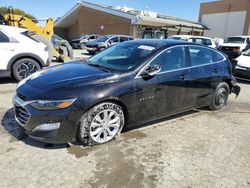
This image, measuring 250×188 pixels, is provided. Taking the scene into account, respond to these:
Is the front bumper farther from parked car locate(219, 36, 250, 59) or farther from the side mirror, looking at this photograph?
parked car locate(219, 36, 250, 59)

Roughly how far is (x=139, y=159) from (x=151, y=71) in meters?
1.36

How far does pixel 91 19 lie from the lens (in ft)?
107

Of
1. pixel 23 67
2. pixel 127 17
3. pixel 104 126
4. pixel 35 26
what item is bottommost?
pixel 104 126

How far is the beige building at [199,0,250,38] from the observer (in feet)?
111

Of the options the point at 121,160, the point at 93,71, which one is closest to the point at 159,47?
the point at 93,71

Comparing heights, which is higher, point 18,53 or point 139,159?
point 18,53

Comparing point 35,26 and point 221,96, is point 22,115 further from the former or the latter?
point 35,26

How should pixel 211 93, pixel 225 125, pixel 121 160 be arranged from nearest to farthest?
pixel 121 160 → pixel 225 125 → pixel 211 93

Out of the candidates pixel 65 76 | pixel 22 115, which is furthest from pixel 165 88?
pixel 22 115

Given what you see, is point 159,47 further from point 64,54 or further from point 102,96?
point 64,54

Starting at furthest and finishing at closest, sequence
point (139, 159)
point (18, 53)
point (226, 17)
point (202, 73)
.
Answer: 1. point (226, 17)
2. point (18, 53)
3. point (202, 73)
4. point (139, 159)

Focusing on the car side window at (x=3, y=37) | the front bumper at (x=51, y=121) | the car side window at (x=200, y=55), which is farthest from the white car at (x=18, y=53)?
the car side window at (x=200, y=55)

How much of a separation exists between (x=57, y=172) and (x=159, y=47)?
2.54 metres

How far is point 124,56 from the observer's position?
421 cm
